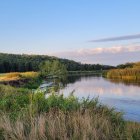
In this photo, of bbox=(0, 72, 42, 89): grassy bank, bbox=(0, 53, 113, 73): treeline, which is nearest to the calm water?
bbox=(0, 72, 42, 89): grassy bank

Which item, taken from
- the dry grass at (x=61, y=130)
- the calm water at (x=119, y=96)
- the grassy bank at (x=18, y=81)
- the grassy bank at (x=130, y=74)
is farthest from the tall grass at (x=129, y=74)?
the dry grass at (x=61, y=130)

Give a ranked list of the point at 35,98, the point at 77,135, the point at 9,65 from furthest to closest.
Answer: the point at 9,65 < the point at 35,98 < the point at 77,135

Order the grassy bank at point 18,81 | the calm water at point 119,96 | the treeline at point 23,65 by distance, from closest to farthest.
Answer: the calm water at point 119,96 → the grassy bank at point 18,81 → the treeline at point 23,65

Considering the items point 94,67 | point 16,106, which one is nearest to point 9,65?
point 94,67

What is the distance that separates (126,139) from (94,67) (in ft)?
591

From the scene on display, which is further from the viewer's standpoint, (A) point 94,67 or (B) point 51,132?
(A) point 94,67

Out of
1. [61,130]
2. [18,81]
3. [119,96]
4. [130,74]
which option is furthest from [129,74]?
[61,130]

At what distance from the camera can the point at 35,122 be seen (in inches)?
375

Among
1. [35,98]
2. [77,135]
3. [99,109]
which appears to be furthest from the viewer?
[35,98]

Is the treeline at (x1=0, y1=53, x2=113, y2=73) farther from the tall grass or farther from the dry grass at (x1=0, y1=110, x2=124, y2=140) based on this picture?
the dry grass at (x1=0, y1=110, x2=124, y2=140)

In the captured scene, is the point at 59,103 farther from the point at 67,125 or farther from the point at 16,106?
the point at 67,125

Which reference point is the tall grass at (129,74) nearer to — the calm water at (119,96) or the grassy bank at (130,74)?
the grassy bank at (130,74)

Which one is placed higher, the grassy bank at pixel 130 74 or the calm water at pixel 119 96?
the grassy bank at pixel 130 74

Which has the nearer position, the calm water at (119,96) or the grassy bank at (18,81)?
the calm water at (119,96)
